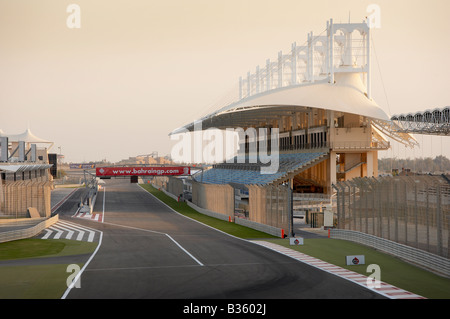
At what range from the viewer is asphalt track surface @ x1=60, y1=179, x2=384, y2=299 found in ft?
54.4

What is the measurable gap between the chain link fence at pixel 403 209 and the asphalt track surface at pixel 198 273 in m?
4.91

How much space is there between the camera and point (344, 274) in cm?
2005

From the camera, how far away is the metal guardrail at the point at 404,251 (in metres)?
20.3

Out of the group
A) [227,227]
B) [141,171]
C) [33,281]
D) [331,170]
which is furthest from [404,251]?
[141,171]

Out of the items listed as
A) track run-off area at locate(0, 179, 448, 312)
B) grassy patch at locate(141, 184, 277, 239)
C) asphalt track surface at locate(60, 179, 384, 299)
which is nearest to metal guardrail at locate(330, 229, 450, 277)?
track run-off area at locate(0, 179, 448, 312)

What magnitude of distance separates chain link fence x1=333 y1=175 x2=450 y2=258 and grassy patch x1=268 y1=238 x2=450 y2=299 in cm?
109

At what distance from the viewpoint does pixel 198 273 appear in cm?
2028

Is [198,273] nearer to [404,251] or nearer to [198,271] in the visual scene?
[198,271]
